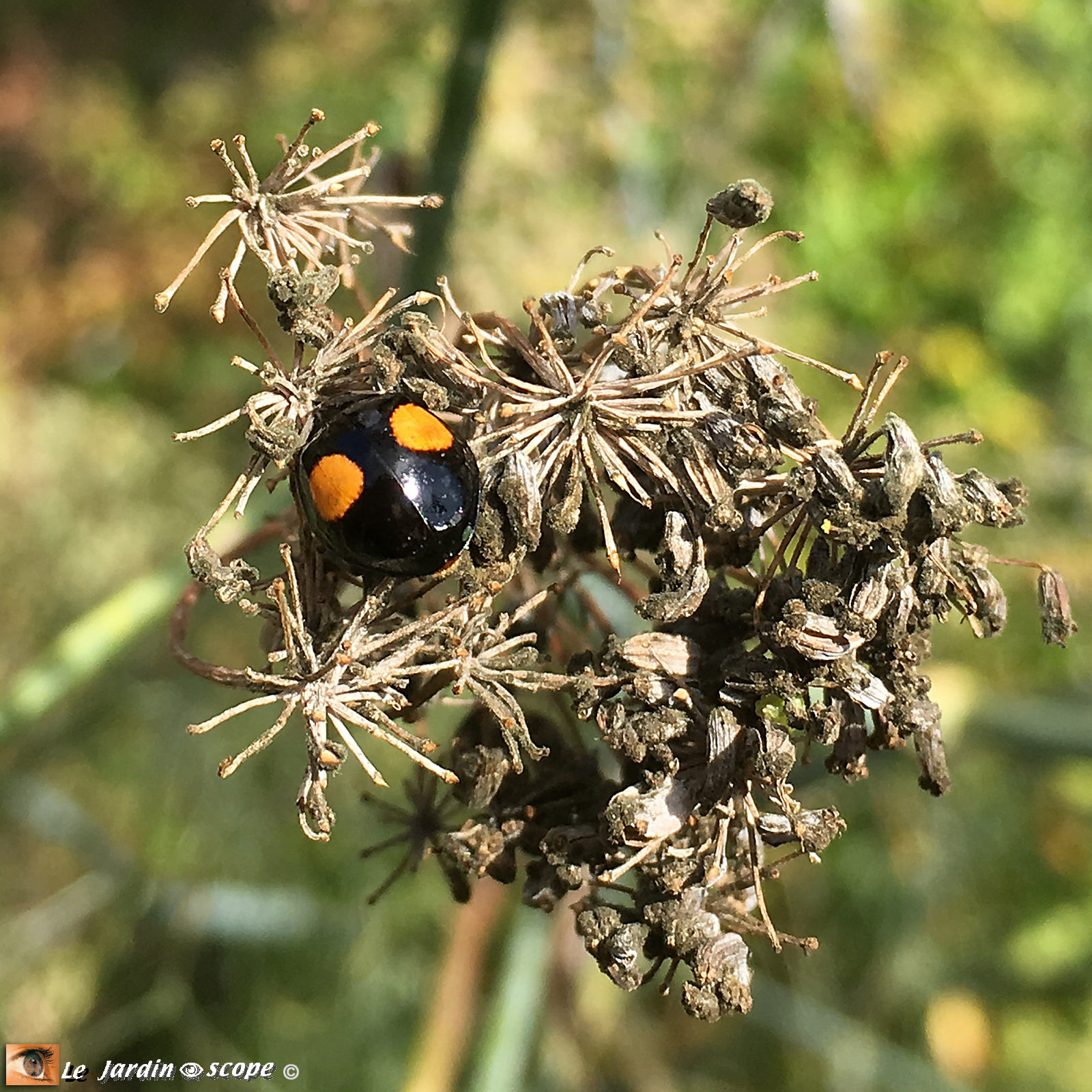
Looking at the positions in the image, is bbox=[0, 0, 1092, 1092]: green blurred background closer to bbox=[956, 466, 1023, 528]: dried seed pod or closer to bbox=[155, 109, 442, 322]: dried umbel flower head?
bbox=[155, 109, 442, 322]: dried umbel flower head

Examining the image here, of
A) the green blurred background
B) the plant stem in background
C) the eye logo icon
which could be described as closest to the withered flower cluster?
the plant stem in background

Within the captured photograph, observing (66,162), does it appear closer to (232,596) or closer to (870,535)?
(232,596)

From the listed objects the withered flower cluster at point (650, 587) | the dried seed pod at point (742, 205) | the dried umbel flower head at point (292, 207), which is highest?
the dried seed pod at point (742, 205)

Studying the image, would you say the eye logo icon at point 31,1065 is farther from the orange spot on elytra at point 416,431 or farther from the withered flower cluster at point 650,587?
the orange spot on elytra at point 416,431

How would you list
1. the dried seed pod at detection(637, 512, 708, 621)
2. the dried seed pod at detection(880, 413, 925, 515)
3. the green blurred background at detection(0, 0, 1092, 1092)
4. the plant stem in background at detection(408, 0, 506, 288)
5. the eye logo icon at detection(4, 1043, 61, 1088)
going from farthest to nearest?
the green blurred background at detection(0, 0, 1092, 1092), the eye logo icon at detection(4, 1043, 61, 1088), the plant stem in background at detection(408, 0, 506, 288), the dried seed pod at detection(637, 512, 708, 621), the dried seed pod at detection(880, 413, 925, 515)

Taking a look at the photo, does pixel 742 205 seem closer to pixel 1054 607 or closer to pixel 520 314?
→ pixel 1054 607

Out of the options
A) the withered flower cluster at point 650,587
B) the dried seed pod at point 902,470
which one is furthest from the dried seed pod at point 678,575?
the dried seed pod at point 902,470
